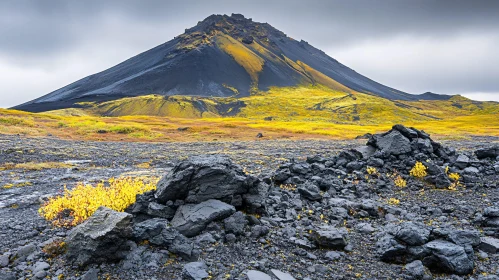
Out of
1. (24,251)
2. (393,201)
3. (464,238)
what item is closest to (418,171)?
(393,201)

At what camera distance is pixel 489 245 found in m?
10.5

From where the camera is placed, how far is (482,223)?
12.6 metres

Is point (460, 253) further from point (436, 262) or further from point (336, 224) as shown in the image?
point (336, 224)

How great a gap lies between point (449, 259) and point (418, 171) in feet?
35.1

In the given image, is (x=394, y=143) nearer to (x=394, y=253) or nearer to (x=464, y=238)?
(x=464, y=238)

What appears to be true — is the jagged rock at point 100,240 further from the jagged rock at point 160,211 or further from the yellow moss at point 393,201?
the yellow moss at point 393,201

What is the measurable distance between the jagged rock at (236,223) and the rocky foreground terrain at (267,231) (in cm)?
3

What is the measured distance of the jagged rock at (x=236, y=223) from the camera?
10.8 m

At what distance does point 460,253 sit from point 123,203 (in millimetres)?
10867

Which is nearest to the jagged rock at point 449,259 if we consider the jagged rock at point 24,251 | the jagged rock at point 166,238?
the jagged rock at point 166,238

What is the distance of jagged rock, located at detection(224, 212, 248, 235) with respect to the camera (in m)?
10.8

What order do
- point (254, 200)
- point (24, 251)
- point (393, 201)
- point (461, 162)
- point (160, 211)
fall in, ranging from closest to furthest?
point (24, 251)
point (160, 211)
point (254, 200)
point (393, 201)
point (461, 162)

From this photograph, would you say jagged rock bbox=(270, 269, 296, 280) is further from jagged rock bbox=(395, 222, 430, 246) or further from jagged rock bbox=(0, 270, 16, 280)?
jagged rock bbox=(0, 270, 16, 280)

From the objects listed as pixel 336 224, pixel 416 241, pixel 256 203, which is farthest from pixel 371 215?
pixel 256 203
